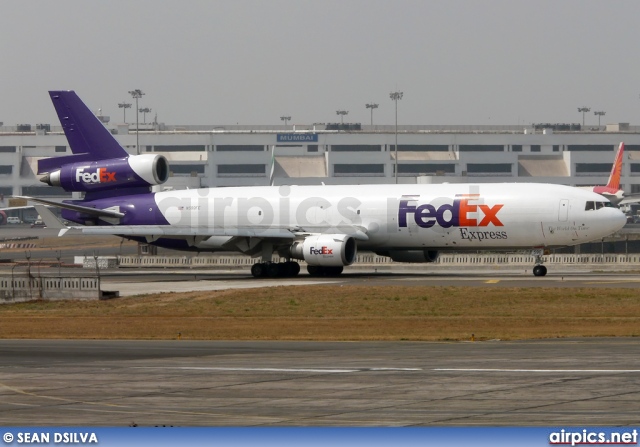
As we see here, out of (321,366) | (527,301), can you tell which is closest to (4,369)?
(321,366)

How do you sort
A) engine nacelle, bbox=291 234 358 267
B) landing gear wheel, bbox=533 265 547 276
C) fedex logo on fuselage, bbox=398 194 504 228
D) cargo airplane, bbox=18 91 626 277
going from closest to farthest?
cargo airplane, bbox=18 91 626 277 < fedex logo on fuselage, bbox=398 194 504 228 < landing gear wheel, bbox=533 265 547 276 < engine nacelle, bbox=291 234 358 267

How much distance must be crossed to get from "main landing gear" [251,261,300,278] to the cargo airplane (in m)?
0.06

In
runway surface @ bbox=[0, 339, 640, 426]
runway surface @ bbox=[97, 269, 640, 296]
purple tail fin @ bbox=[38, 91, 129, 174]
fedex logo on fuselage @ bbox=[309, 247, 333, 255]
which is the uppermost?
purple tail fin @ bbox=[38, 91, 129, 174]

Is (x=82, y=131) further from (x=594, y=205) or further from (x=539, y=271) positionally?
(x=594, y=205)

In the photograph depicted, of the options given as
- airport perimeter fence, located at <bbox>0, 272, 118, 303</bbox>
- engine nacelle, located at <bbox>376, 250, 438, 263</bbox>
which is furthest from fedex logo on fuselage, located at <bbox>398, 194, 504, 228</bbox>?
airport perimeter fence, located at <bbox>0, 272, 118, 303</bbox>

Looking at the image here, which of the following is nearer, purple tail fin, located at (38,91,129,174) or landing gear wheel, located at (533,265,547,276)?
landing gear wheel, located at (533,265,547,276)

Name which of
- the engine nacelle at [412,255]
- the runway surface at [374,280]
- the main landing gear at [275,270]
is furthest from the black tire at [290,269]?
the engine nacelle at [412,255]

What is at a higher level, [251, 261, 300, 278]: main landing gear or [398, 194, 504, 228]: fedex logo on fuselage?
[398, 194, 504, 228]: fedex logo on fuselage

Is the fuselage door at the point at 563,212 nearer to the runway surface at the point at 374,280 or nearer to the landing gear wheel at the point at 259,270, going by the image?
the runway surface at the point at 374,280

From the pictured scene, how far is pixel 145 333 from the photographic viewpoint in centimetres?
3525

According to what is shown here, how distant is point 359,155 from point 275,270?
102m

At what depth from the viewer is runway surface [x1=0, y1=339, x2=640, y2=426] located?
17250mm

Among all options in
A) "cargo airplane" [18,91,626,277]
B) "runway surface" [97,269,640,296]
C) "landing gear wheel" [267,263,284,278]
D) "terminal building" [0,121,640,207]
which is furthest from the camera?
"terminal building" [0,121,640,207]

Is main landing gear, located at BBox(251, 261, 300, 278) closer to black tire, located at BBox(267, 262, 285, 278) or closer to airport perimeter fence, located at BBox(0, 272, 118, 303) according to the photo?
black tire, located at BBox(267, 262, 285, 278)
